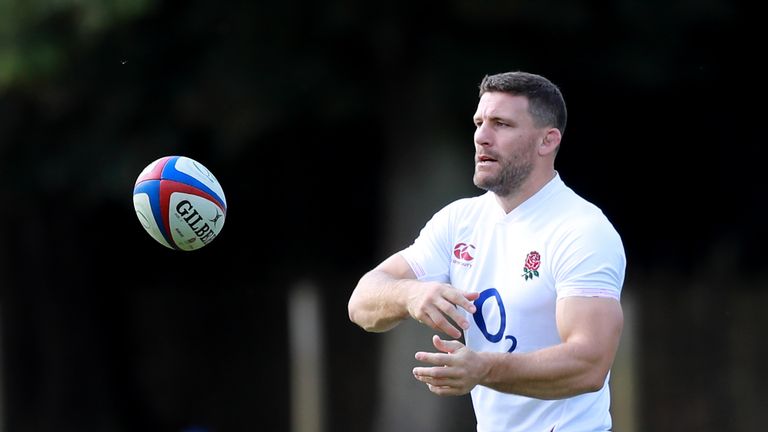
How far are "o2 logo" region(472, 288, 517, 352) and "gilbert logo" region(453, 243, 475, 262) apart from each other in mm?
243

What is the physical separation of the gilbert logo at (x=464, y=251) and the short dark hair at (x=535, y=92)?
62 cm

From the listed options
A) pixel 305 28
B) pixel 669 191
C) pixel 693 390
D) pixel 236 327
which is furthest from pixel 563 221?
pixel 236 327

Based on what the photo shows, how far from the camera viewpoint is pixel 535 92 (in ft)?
18.5

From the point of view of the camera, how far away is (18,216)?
1734cm

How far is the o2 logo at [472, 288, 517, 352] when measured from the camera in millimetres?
5434

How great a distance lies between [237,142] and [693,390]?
5328 millimetres

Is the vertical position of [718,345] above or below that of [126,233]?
below

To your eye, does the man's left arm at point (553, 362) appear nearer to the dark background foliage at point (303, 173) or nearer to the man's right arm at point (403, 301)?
the man's right arm at point (403, 301)

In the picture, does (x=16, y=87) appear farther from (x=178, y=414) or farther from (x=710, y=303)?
(x=710, y=303)

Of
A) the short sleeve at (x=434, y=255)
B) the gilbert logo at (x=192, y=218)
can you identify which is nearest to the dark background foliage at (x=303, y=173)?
the gilbert logo at (x=192, y=218)

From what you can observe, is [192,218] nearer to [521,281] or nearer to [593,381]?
[521,281]

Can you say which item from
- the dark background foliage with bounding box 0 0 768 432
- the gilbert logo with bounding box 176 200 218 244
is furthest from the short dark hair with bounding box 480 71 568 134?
the dark background foliage with bounding box 0 0 768 432

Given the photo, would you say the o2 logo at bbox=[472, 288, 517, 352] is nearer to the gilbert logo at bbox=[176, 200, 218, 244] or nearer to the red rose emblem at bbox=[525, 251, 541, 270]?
the red rose emblem at bbox=[525, 251, 541, 270]

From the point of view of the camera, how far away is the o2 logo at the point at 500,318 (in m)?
5.43
